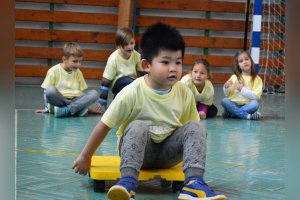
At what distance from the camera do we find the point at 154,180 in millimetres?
2189

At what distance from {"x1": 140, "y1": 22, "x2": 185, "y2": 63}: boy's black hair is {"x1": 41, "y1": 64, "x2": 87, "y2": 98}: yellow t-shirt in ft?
9.72

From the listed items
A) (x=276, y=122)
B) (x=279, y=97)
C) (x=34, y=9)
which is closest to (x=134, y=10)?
(x=34, y=9)

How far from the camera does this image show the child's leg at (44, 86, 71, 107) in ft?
15.5

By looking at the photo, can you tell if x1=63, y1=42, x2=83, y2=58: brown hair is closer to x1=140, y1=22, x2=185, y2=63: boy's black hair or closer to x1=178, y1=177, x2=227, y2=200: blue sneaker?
x1=140, y1=22, x2=185, y2=63: boy's black hair

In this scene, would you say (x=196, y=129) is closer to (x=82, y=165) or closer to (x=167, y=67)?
(x=167, y=67)

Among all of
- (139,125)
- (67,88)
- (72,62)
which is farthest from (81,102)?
(139,125)

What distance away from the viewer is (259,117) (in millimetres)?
4949

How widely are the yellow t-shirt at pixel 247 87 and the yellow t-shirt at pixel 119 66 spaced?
0.93 meters

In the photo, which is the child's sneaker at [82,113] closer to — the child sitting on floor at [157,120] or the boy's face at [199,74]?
the boy's face at [199,74]

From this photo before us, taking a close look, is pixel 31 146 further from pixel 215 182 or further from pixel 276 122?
pixel 276 122

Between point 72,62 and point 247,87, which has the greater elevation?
point 72,62

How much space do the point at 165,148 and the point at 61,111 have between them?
281 centimetres

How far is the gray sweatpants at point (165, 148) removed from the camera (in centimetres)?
174

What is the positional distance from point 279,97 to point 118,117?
5893 millimetres
